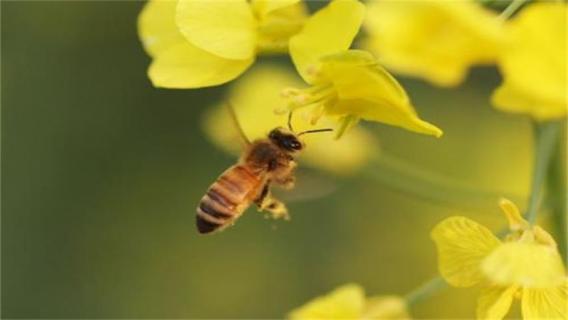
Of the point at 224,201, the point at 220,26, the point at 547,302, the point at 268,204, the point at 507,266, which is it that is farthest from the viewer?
the point at 268,204

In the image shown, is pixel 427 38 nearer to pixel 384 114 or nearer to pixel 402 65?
pixel 402 65

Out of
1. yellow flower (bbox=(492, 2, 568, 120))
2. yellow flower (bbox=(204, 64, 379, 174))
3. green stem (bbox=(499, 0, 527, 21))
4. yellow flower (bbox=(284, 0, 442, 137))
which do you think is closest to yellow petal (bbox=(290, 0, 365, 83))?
yellow flower (bbox=(284, 0, 442, 137))

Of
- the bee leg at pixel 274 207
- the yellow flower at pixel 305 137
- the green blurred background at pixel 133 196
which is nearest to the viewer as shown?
the bee leg at pixel 274 207

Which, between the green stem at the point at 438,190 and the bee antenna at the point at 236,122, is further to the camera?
the green stem at the point at 438,190

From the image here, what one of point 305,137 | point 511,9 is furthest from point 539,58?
point 305,137

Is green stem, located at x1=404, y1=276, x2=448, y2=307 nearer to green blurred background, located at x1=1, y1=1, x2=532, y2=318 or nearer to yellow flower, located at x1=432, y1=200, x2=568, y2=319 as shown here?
yellow flower, located at x1=432, y1=200, x2=568, y2=319

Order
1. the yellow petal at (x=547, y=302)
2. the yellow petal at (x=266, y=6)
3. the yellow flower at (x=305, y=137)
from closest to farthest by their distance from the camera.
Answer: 1. the yellow petal at (x=547, y=302)
2. the yellow petal at (x=266, y=6)
3. the yellow flower at (x=305, y=137)

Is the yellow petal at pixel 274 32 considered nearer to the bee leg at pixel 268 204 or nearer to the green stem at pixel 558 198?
the bee leg at pixel 268 204

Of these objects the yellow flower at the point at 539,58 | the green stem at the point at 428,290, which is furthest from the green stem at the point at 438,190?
the yellow flower at the point at 539,58
